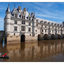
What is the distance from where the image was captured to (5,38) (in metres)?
25.0

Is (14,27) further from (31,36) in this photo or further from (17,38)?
(31,36)

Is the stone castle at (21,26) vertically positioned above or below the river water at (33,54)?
above

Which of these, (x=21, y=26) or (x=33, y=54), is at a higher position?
(x=21, y=26)

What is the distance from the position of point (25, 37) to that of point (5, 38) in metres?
8.65

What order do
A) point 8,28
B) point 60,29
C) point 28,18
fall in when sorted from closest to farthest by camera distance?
point 8,28 < point 28,18 < point 60,29

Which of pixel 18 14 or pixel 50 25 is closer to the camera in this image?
pixel 18 14

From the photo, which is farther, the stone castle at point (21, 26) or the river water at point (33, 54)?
the stone castle at point (21, 26)

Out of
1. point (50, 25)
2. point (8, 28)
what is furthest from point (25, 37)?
point (50, 25)

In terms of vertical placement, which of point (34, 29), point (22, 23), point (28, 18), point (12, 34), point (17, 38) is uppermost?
point (28, 18)

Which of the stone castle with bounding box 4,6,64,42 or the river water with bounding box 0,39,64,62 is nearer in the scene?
the river water with bounding box 0,39,64,62

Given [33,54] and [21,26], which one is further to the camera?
[21,26]

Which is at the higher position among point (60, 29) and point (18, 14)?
point (18, 14)

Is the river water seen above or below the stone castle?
below

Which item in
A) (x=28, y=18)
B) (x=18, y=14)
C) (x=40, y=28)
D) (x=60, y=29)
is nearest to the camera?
(x=18, y=14)
